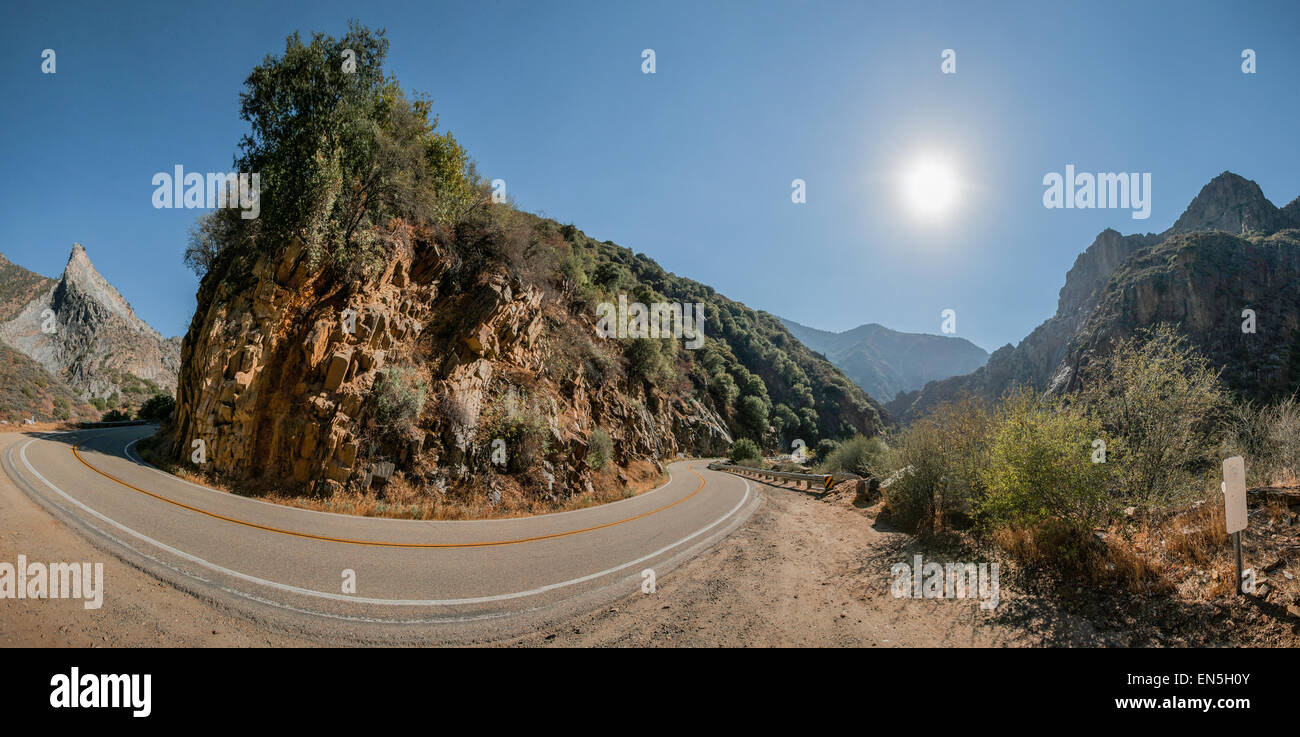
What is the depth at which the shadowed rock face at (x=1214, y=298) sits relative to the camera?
47.3m

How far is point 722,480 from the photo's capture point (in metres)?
20.3

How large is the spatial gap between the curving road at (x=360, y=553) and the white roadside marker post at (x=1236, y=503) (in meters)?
6.99

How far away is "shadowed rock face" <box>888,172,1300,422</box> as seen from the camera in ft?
155

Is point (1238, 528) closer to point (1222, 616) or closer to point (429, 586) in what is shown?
point (1222, 616)

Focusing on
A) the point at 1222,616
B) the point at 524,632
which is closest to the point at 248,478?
the point at 524,632

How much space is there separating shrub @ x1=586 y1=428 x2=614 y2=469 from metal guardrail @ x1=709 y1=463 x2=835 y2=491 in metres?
8.83

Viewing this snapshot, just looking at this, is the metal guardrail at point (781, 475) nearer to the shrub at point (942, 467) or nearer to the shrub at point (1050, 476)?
the shrub at point (942, 467)

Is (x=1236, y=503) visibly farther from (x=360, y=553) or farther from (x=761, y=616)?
(x=360, y=553)

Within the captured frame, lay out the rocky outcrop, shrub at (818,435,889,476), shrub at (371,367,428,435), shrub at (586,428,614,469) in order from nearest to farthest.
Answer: shrub at (371,367,428,435) < shrub at (586,428,614,469) < shrub at (818,435,889,476) < the rocky outcrop

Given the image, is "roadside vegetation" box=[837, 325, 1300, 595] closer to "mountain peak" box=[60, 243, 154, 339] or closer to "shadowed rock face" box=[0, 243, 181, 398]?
"shadowed rock face" box=[0, 243, 181, 398]

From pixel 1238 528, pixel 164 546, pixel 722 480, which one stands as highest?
pixel 1238 528

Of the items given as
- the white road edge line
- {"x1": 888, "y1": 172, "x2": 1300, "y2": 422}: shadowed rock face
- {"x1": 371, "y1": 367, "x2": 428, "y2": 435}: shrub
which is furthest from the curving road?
{"x1": 888, "y1": 172, "x2": 1300, "y2": 422}: shadowed rock face
